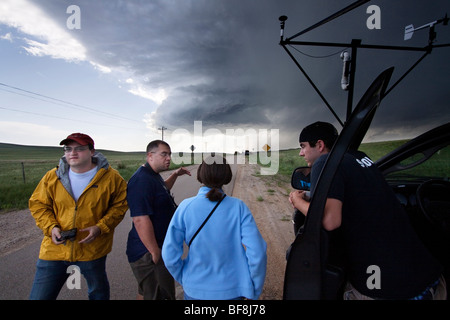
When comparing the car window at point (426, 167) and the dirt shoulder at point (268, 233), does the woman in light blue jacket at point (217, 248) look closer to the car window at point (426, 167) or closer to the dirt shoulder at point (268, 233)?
the dirt shoulder at point (268, 233)

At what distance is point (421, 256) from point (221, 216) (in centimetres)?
132

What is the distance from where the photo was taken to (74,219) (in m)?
2.07

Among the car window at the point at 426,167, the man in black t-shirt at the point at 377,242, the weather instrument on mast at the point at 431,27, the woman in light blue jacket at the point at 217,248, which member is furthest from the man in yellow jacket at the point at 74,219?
the weather instrument on mast at the point at 431,27

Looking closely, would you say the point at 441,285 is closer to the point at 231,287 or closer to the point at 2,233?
the point at 231,287

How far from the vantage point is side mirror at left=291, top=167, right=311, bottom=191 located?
2118 millimetres

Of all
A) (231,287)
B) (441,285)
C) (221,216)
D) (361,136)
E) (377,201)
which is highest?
(361,136)

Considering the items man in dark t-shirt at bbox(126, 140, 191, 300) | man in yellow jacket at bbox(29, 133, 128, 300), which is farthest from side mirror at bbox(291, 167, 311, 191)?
man in yellow jacket at bbox(29, 133, 128, 300)

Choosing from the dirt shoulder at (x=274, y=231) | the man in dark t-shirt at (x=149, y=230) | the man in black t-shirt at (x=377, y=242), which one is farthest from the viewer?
the dirt shoulder at (x=274, y=231)

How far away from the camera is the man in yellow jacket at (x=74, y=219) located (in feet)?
6.54

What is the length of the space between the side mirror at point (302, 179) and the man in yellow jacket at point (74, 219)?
6.64ft

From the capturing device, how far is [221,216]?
1.57 m

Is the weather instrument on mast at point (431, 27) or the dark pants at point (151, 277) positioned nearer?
the dark pants at point (151, 277)

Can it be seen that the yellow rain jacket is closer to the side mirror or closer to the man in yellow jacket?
the man in yellow jacket
